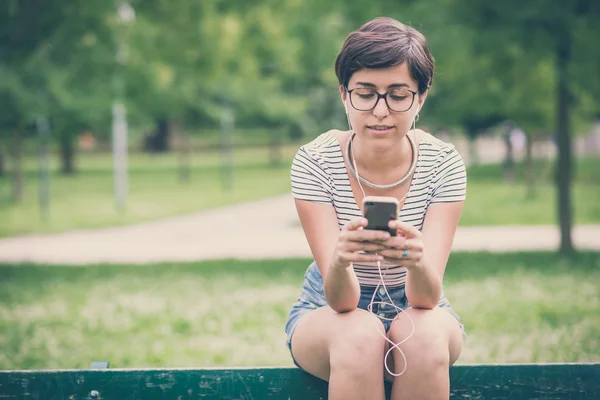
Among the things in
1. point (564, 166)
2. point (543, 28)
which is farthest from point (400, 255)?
point (564, 166)

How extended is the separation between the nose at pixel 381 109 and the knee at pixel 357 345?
69cm

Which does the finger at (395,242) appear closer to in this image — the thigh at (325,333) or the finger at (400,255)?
the finger at (400,255)

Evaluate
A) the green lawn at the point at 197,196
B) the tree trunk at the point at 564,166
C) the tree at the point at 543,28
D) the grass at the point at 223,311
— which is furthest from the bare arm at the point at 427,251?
the green lawn at the point at 197,196

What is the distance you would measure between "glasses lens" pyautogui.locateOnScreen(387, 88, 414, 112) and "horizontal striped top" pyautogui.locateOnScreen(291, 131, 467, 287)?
0.30m

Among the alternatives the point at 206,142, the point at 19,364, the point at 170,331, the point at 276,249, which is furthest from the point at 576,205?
the point at 206,142

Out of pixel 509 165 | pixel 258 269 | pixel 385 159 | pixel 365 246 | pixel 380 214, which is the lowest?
pixel 509 165

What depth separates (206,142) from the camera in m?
54.0

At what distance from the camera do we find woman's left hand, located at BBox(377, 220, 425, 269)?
249cm

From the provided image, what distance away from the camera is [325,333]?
2730 mm

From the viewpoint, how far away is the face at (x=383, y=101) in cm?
276

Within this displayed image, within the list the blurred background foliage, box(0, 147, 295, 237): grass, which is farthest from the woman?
box(0, 147, 295, 237): grass

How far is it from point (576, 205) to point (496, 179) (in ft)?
29.4

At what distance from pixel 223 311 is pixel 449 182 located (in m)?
4.53

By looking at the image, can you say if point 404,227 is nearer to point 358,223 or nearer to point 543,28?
point 358,223
